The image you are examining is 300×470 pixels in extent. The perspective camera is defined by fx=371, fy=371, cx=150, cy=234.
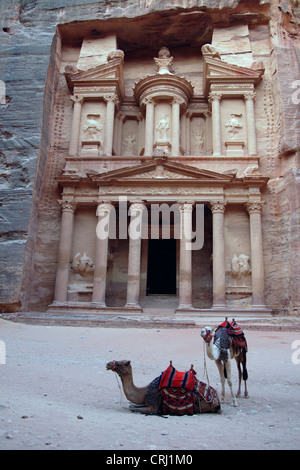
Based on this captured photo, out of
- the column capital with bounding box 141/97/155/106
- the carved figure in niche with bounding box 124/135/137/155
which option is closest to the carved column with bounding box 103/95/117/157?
the column capital with bounding box 141/97/155/106

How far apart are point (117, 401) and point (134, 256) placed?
11.7 m

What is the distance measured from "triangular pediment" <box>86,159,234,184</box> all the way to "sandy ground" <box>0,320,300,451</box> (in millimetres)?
9014

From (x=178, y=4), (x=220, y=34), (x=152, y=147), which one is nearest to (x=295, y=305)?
(x=152, y=147)

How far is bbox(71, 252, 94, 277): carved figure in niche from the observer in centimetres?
1745

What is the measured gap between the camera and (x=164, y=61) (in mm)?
20750

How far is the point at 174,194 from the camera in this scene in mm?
17406

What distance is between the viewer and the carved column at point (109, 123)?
754 inches

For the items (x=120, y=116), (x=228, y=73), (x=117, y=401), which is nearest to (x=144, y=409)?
(x=117, y=401)

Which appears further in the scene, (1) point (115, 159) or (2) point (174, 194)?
(1) point (115, 159)

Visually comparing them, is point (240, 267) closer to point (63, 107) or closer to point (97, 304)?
point (97, 304)

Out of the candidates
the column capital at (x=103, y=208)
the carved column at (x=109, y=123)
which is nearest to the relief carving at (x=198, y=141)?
the carved column at (x=109, y=123)

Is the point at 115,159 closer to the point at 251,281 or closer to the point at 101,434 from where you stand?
the point at 251,281

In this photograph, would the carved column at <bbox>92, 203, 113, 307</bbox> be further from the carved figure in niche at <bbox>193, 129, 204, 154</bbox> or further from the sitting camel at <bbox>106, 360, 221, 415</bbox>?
the sitting camel at <bbox>106, 360, 221, 415</bbox>

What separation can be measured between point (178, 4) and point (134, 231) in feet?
43.4
